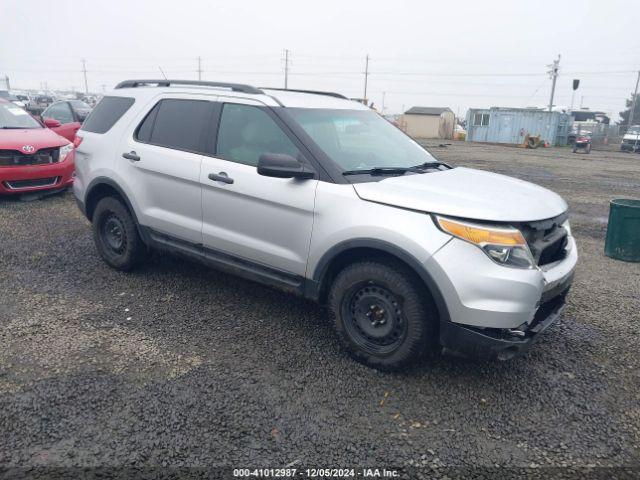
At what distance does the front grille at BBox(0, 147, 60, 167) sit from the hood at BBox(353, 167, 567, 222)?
6.64m

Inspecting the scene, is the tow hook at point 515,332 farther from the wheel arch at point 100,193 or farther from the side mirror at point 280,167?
the wheel arch at point 100,193

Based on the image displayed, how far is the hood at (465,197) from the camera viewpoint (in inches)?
120

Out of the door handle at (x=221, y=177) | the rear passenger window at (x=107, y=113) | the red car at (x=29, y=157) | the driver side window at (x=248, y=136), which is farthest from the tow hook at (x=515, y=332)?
the red car at (x=29, y=157)

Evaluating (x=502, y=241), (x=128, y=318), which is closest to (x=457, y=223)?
(x=502, y=241)

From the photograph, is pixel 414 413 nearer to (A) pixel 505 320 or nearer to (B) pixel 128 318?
(A) pixel 505 320

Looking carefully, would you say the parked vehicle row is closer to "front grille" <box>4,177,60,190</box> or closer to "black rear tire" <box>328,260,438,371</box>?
"front grille" <box>4,177,60,190</box>

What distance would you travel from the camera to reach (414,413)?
3018 millimetres

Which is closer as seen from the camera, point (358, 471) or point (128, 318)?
point (358, 471)

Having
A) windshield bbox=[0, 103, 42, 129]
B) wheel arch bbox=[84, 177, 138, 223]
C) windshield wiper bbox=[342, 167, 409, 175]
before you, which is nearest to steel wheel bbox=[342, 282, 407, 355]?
windshield wiper bbox=[342, 167, 409, 175]

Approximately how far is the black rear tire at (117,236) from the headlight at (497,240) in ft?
10.4

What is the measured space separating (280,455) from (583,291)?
3.92 m

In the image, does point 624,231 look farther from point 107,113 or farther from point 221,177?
point 107,113

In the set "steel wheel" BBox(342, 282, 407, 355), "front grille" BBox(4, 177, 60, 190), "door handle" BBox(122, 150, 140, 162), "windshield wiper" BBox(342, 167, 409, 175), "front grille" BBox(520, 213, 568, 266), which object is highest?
"windshield wiper" BBox(342, 167, 409, 175)

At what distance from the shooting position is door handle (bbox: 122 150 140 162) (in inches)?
180
